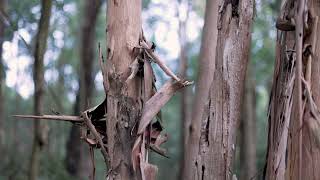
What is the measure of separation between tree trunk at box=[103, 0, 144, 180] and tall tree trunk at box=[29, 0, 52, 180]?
156cm

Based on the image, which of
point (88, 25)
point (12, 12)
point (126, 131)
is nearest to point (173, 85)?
point (126, 131)

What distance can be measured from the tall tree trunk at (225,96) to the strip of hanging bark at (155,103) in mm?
244

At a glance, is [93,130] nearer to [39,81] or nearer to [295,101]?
[295,101]

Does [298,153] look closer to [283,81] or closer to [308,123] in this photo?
[308,123]

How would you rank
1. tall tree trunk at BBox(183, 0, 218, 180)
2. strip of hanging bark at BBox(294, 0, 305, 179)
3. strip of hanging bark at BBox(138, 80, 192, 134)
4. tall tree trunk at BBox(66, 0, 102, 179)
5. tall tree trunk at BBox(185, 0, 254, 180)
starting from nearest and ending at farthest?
strip of hanging bark at BBox(294, 0, 305, 179), tall tree trunk at BBox(185, 0, 254, 180), strip of hanging bark at BBox(138, 80, 192, 134), tall tree trunk at BBox(183, 0, 218, 180), tall tree trunk at BBox(66, 0, 102, 179)

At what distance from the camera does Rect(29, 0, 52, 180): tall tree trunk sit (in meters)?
3.53

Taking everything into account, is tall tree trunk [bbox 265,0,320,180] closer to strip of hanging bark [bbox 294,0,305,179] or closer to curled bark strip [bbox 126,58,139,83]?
strip of hanging bark [bbox 294,0,305,179]

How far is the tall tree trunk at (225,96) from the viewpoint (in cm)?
151

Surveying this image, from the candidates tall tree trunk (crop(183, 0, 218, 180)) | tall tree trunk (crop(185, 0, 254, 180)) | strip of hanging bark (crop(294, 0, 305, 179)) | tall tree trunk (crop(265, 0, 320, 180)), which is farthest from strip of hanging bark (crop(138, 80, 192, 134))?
tall tree trunk (crop(183, 0, 218, 180))

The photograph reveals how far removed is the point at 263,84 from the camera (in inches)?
439

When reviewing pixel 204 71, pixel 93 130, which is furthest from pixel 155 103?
pixel 204 71

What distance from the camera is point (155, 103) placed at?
1.76m

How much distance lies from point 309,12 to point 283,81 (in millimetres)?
226

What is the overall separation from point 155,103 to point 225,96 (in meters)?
0.32
